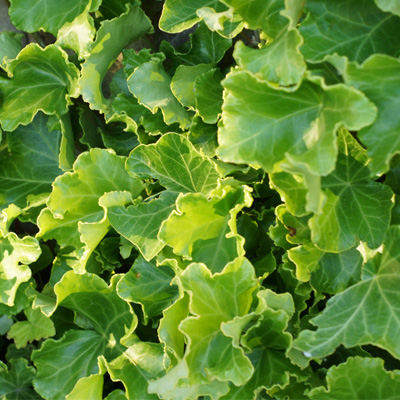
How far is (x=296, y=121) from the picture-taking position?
0.82m

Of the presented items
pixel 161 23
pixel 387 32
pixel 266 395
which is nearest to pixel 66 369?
pixel 266 395

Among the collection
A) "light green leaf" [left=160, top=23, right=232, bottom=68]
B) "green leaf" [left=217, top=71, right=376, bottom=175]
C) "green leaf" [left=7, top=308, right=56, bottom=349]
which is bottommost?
"green leaf" [left=7, top=308, right=56, bottom=349]

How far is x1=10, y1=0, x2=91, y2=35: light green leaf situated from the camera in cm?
118

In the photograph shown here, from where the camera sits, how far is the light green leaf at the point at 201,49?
114 cm

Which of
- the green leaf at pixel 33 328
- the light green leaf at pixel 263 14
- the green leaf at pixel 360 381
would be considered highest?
the light green leaf at pixel 263 14

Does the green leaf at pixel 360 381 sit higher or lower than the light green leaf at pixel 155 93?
lower

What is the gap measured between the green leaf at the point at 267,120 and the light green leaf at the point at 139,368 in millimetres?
531

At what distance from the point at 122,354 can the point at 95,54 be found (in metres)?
0.68

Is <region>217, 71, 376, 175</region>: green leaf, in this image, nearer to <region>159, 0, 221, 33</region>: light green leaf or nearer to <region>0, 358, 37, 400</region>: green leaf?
<region>159, 0, 221, 33</region>: light green leaf

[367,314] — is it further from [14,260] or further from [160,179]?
[14,260]

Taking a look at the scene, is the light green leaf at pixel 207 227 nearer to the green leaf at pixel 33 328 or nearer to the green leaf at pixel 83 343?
the green leaf at pixel 83 343

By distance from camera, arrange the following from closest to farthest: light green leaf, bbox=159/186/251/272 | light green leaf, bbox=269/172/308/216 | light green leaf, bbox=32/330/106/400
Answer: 1. light green leaf, bbox=269/172/308/216
2. light green leaf, bbox=159/186/251/272
3. light green leaf, bbox=32/330/106/400

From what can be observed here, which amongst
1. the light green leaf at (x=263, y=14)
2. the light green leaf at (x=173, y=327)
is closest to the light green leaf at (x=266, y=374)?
the light green leaf at (x=173, y=327)

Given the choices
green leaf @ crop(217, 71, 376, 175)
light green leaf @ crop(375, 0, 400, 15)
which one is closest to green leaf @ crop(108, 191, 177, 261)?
green leaf @ crop(217, 71, 376, 175)
